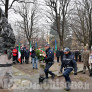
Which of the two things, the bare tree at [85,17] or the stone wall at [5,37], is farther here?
the bare tree at [85,17]

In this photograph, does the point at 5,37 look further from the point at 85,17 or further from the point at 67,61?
the point at 85,17

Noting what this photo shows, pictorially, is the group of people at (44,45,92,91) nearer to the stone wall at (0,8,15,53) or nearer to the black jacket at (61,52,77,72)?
the black jacket at (61,52,77,72)

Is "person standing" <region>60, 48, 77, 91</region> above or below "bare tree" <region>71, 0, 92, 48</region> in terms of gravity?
below

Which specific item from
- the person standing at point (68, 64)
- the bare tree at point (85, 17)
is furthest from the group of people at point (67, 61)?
the bare tree at point (85, 17)

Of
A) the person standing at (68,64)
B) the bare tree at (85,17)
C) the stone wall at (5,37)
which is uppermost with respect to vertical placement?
the bare tree at (85,17)

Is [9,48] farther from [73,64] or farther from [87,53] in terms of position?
[87,53]

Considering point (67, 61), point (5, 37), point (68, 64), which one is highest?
point (5, 37)

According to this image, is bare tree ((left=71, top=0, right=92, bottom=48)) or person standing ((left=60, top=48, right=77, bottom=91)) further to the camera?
bare tree ((left=71, top=0, right=92, bottom=48))

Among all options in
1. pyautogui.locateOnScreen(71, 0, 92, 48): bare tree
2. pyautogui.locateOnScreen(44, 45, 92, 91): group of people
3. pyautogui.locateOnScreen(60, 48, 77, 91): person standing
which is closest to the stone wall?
pyautogui.locateOnScreen(44, 45, 92, 91): group of people

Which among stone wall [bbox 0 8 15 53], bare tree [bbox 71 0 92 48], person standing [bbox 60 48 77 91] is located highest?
bare tree [bbox 71 0 92 48]

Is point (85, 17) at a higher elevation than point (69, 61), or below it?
higher

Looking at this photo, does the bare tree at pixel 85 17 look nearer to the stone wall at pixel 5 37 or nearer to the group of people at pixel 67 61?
the group of people at pixel 67 61

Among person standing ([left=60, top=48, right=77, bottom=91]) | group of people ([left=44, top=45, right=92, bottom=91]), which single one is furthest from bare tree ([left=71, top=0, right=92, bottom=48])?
person standing ([left=60, top=48, right=77, bottom=91])

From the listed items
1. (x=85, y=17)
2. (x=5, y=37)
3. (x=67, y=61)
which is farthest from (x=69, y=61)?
(x=85, y=17)
